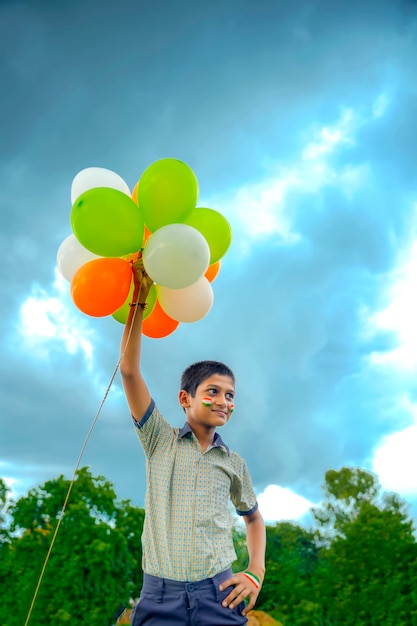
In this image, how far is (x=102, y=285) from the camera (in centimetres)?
313

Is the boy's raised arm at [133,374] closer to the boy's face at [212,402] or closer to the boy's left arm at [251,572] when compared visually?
the boy's face at [212,402]

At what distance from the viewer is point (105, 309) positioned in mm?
3248

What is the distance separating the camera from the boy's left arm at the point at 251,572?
8.97ft

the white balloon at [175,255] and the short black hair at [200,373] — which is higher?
the white balloon at [175,255]

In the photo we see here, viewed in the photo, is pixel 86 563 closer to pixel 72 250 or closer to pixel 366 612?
pixel 366 612

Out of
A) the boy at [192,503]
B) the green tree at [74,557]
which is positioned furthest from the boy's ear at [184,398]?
the green tree at [74,557]

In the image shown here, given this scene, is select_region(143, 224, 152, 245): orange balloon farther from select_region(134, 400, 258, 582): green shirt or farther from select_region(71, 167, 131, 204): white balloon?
select_region(134, 400, 258, 582): green shirt

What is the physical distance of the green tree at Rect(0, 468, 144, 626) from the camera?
10000mm

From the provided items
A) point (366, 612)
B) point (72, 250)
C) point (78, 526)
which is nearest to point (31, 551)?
point (78, 526)

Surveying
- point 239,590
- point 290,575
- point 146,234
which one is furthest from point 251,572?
point 290,575

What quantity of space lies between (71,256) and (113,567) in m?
8.09

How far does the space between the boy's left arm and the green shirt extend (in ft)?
0.23

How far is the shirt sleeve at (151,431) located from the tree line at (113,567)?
772 centimetres

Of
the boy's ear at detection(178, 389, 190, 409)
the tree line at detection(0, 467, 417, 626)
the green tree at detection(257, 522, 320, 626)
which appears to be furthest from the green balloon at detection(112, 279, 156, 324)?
the green tree at detection(257, 522, 320, 626)
